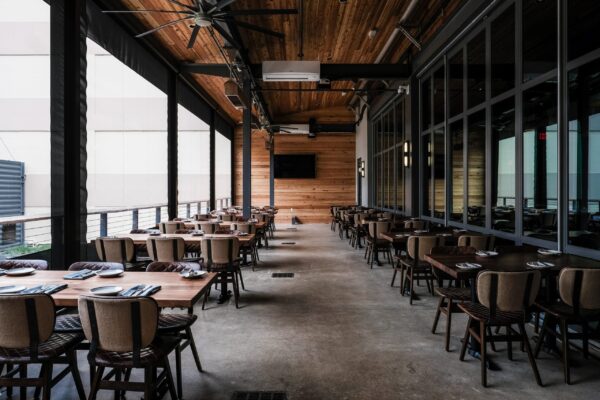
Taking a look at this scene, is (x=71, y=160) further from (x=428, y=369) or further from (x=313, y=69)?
(x=313, y=69)

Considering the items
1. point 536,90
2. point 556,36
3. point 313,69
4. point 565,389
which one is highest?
point 313,69

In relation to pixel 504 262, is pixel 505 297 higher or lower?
lower

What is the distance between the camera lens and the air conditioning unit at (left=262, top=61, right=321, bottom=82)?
286 inches

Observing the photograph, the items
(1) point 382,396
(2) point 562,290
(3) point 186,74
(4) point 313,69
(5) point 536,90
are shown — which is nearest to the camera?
(1) point 382,396

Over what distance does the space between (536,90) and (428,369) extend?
10.3ft

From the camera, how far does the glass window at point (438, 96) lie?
22.0 ft

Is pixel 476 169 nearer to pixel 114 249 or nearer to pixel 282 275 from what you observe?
pixel 282 275

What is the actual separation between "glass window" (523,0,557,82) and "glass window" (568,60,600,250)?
1.47 feet

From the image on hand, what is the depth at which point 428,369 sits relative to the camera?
274 cm

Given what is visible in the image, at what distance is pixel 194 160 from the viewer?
1308 centimetres

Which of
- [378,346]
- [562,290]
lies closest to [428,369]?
[378,346]

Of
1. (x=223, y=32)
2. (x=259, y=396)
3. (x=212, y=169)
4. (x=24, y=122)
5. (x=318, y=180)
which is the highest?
(x=24, y=122)

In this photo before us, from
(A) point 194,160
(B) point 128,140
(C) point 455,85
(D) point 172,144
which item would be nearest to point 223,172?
(A) point 194,160

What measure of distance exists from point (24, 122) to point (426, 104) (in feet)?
33.6
